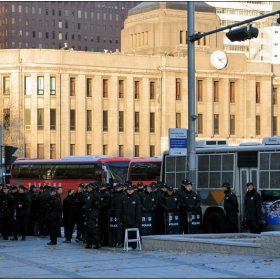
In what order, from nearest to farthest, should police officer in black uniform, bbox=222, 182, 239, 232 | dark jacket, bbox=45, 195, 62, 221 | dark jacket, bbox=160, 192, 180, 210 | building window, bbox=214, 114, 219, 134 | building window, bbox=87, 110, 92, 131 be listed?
dark jacket, bbox=160, 192, 180, 210 < police officer in black uniform, bbox=222, 182, 239, 232 < dark jacket, bbox=45, 195, 62, 221 < building window, bbox=87, 110, 92, 131 < building window, bbox=214, 114, 219, 134

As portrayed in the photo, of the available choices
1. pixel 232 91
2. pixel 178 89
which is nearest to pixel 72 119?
pixel 178 89

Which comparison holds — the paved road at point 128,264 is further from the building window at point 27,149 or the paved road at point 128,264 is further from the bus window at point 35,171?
the building window at point 27,149

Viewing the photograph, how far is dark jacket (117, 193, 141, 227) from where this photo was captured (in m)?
21.9

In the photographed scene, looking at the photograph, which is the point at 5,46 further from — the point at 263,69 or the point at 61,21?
the point at 263,69

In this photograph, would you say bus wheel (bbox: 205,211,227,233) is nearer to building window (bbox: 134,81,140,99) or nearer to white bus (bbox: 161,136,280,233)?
white bus (bbox: 161,136,280,233)

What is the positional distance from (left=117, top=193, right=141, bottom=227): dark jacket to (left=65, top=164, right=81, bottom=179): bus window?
2887cm

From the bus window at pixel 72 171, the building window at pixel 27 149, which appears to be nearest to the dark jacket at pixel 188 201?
the bus window at pixel 72 171

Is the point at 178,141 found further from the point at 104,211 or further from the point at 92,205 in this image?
the point at 92,205

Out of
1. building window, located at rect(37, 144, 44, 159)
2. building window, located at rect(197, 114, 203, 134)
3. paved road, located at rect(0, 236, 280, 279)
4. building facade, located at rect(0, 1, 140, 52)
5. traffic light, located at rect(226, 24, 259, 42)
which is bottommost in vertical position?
paved road, located at rect(0, 236, 280, 279)

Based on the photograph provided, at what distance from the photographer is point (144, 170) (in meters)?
47.6

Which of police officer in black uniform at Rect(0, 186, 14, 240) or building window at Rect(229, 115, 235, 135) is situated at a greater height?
building window at Rect(229, 115, 235, 135)

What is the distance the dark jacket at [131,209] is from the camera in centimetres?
2194

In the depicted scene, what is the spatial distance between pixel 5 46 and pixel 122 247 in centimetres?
14917

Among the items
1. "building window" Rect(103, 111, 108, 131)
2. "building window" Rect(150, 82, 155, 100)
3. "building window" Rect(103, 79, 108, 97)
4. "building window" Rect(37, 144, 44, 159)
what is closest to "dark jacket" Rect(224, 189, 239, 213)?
"building window" Rect(37, 144, 44, 159)
